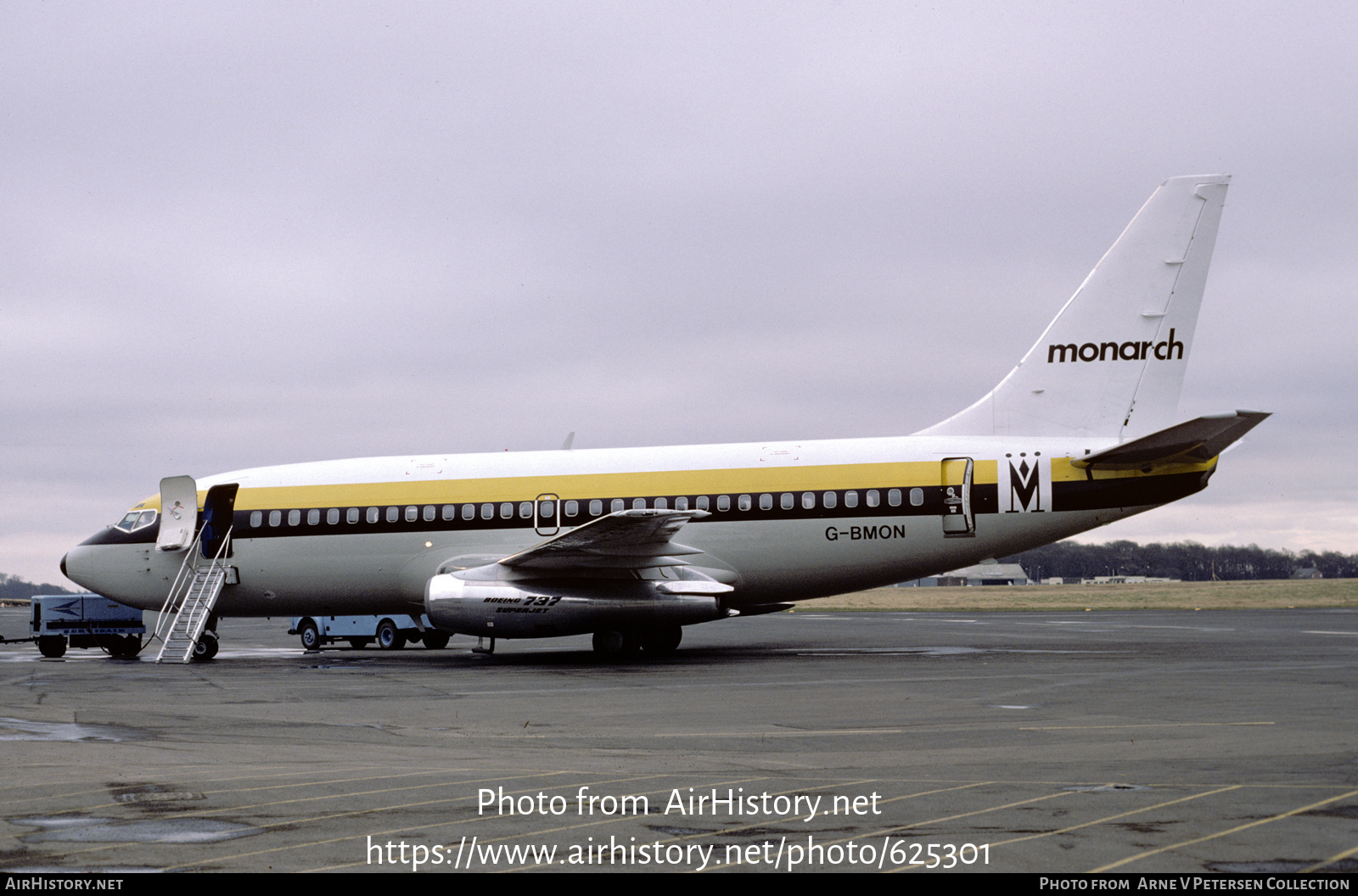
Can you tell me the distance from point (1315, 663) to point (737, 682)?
32.4 ft

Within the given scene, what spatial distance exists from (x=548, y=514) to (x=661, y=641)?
12.4 feet

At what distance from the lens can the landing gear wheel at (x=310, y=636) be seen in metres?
31.8

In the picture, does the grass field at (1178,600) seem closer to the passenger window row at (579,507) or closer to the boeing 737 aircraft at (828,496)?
the boeing 737 aircraft at (828,496)

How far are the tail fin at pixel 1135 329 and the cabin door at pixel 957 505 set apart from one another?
63.5 inches

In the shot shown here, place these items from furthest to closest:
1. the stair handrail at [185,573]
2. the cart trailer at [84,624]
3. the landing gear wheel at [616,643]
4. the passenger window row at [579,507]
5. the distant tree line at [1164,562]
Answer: the distant tree line at [1164,562] → the cart trailer at [84,624] → the stair handrail at [185,573] → the landing gear wheel at [616,643] → the passenger window row at [579,507]

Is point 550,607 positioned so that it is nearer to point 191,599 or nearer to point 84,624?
point 191,599

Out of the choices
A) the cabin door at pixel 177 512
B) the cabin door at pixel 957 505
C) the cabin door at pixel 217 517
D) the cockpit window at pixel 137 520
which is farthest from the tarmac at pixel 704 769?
the cockpit window at pixel 137 520

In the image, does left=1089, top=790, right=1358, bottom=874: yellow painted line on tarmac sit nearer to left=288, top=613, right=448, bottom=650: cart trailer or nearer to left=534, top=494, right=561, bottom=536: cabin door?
left=534, top=494, right=561, bottom=536: cabin door

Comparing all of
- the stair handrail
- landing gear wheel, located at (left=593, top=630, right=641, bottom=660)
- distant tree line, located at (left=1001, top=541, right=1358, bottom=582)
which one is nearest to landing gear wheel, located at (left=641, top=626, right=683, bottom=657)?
landing gear wheel, located at (left=593, top=630, right=641, bottom=660)

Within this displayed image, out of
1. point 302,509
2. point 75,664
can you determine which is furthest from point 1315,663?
point 75,664

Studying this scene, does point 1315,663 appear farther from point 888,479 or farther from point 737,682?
point 737,682

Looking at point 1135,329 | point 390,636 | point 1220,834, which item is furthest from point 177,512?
point 1220,834

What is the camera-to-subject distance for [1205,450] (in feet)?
72.0

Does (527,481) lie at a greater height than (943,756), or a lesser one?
greater
